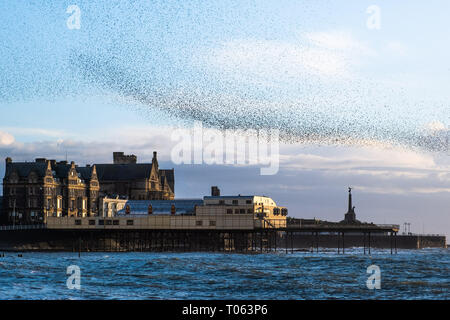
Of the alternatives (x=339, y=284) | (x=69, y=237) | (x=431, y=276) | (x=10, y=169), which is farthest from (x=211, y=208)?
(x=339, y=284)

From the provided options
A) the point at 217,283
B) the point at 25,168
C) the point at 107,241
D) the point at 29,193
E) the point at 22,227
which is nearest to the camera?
the point at 217,283

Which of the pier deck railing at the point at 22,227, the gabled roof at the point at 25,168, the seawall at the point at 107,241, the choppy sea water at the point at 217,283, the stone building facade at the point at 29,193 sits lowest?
the seawall at the point at 107,241

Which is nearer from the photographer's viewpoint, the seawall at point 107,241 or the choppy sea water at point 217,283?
the choppy sea water at point 217,283

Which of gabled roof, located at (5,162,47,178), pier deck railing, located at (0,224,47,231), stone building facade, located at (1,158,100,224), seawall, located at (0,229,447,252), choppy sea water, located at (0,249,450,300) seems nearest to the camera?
choppy sea water, located at (0,249,450,300)

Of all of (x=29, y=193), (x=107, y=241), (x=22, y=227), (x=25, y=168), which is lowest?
(x=107, y=241)

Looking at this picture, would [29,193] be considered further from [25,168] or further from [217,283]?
[217,283]

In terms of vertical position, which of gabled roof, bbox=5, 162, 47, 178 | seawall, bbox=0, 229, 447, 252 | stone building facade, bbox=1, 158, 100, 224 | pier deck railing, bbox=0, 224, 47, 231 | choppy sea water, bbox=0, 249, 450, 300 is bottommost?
seawall, bbox=0, 229, 447, 252

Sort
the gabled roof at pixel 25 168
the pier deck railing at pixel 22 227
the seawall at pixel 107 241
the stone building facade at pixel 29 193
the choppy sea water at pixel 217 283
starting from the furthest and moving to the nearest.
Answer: the gabled roof at pixel 25 168 → the stone building facade at pixel 29 193 → the pier deck railing at pixel 22 227 → the seawall at pixel 107 241 → the choppy sea water at pixel 217 283

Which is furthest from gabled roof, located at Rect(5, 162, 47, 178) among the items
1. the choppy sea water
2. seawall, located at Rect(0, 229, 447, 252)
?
the choppy sea water

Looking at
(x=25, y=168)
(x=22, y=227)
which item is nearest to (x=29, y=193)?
(x=25, y=168)

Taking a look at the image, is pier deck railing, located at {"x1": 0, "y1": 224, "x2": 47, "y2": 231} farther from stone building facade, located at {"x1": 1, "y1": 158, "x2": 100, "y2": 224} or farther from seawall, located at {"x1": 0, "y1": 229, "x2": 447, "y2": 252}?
stone building facade, located at {"x1": 1, "y1": 158, "x2": 100, "y2": 224}

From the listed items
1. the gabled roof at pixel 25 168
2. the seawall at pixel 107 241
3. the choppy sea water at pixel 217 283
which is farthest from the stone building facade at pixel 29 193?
the choppy sea water at pixel 217 283

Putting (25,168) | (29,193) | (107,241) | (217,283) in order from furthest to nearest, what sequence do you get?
(25,168)
(29,193)
(107,241)
(217,283)

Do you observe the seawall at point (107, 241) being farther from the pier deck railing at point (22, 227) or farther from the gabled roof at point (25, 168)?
the gabled roof at point (25, 168)
